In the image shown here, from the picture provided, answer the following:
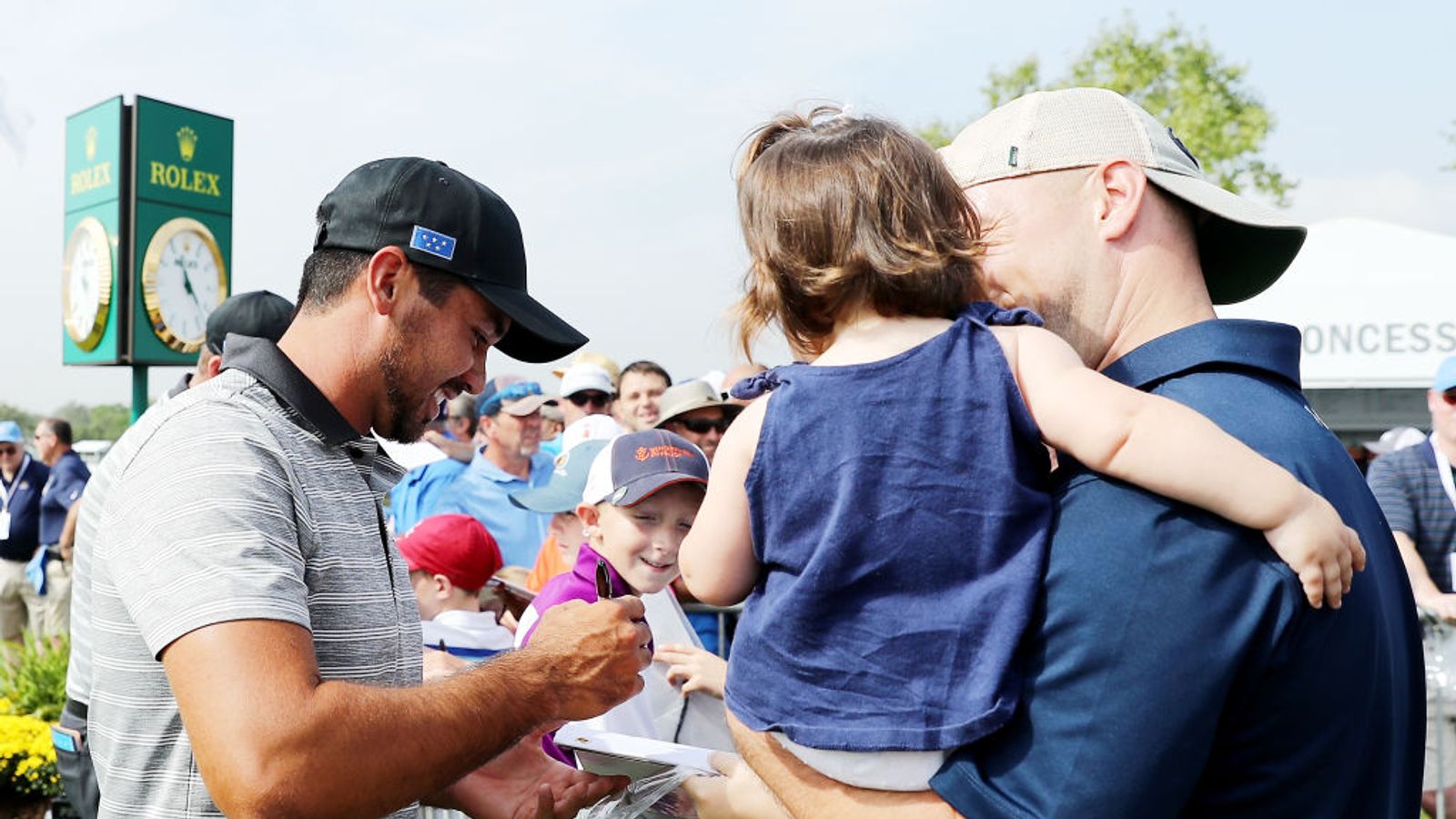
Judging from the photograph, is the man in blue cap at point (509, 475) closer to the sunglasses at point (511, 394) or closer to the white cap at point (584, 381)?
the sunglasses at point (511, 394)

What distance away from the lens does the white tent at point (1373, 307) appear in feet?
34.4

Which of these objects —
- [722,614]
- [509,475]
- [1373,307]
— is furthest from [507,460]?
[1373,307]

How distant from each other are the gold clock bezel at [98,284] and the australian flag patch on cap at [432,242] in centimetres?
678

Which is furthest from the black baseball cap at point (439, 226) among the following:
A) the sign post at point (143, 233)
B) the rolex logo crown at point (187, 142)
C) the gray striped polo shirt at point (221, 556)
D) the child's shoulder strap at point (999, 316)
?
the rolex logo crown at point (187, 142)

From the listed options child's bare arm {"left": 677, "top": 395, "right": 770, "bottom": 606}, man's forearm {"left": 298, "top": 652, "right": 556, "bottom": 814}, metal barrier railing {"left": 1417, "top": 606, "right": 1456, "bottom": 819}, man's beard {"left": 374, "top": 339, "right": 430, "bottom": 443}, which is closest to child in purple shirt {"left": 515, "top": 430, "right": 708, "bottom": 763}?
man's beard {"left": 374, "top": 339, "right": 430, "bottom": 443}

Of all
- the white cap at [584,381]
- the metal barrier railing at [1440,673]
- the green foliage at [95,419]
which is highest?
the white cap at [584,381]

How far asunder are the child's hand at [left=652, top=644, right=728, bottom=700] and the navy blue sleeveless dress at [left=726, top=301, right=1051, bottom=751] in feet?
4.49

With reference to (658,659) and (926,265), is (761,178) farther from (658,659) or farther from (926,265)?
(658,659)

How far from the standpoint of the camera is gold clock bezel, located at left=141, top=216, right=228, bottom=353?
7953 millimetres

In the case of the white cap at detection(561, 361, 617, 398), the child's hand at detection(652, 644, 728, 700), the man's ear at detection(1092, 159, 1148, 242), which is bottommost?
the child's hand at detection(652, 644, 728, 700)

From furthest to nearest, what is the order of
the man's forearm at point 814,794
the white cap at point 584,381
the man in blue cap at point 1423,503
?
the white cap at point 584,381, the man in blue cap at point 1423,503, the man's forearm at point 814,794

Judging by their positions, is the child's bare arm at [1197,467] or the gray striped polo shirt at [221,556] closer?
the child's bare arm at [1197,467]

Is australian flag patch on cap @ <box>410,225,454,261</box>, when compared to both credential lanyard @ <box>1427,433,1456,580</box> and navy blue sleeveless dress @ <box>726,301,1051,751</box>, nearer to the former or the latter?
navy blue sleeveless dress @ <box>726,301,1051,751</box>

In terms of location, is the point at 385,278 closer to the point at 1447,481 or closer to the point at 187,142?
the point at 1447,481
